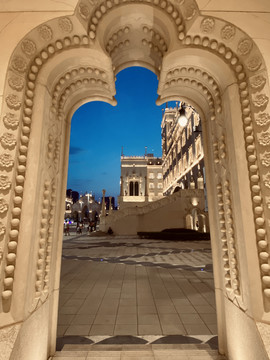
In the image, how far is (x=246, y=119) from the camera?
1.70 meters

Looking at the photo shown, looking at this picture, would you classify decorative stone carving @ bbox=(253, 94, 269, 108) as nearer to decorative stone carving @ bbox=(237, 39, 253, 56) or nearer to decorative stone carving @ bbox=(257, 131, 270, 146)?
decorative stone carving @ bbox=(257, 131, 270, 146)

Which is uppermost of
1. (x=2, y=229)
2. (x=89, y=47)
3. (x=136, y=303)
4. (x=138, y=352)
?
(x=89, y=47)

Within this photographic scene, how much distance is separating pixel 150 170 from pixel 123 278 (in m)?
44.0

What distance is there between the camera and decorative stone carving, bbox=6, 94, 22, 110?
1628mm

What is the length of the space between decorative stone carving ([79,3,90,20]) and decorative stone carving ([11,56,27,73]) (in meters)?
0.70

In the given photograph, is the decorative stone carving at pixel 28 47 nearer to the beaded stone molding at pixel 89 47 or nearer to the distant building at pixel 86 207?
the beaded stone molding at pixel 89 47

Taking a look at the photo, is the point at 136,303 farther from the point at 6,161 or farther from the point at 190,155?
the point at 190,155

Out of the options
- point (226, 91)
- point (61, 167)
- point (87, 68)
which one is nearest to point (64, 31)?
point (87, 68)

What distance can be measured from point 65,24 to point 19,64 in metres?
0.57

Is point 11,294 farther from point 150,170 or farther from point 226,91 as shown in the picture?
point 150,170

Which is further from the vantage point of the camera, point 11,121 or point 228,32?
point 228,32

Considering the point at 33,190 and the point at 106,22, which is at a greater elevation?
the point at 106,22

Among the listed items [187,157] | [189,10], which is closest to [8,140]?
[189,10]

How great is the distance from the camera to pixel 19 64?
5.61 ft
